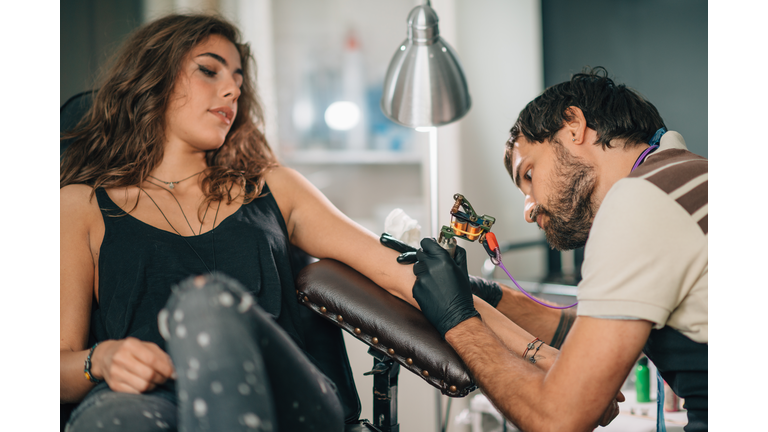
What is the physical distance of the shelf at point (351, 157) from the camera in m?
2.75

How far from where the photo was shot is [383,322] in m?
1.02

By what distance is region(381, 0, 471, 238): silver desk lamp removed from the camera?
137cm

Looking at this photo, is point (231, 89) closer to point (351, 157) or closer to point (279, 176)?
point (279, 176)

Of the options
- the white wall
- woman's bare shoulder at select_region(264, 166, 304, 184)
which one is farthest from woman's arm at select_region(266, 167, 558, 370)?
the white wall

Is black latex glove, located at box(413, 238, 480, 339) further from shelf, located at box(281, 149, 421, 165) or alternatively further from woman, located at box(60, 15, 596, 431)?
shelf, located at box(281, 149, 421, 165)

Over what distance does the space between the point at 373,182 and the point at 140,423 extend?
223 centimetres

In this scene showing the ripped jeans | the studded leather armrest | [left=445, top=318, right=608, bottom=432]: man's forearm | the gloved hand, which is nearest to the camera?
the ripped jeans

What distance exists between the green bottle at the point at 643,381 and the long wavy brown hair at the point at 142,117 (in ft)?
3.65

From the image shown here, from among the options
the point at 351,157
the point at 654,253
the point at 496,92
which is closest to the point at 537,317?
the point at 654,253

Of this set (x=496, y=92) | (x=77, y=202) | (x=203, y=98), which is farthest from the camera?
(x=496, y=92)

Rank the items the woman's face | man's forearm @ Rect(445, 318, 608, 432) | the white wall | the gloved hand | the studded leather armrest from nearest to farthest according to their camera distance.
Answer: man's forearm @ Rect(445, 318, 608, 432)
the studded leather armrest
the gloved hand
the woman's face
the white wall

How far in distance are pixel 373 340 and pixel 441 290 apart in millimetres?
169

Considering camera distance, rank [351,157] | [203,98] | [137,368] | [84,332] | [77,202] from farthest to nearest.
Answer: [351,157] → [203,98] → [77,202] → [84,332] → [137,368]

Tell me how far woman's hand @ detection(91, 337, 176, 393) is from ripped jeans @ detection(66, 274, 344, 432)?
0.04 m
